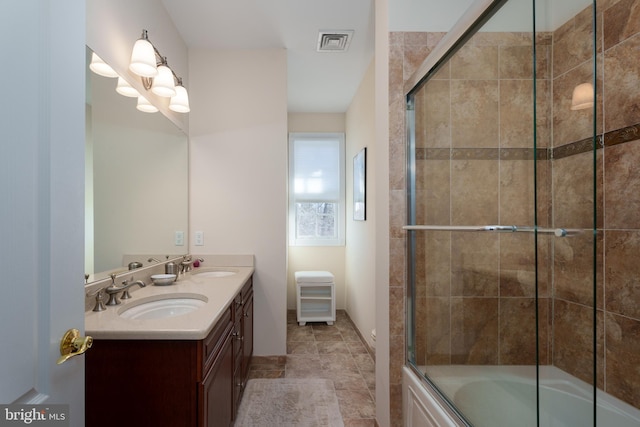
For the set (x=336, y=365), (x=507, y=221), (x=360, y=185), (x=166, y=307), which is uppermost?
(x=360, y=185)

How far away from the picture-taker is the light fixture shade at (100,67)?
156 centimetres

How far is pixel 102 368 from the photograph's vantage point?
1.23m

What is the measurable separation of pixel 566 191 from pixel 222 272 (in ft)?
7.96

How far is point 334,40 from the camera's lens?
9.03ft

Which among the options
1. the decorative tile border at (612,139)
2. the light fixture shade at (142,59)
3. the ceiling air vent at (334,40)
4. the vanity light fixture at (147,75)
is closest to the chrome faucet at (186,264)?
the vanity light fixture at (147,75)

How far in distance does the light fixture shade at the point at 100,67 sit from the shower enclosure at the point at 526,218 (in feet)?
5.24

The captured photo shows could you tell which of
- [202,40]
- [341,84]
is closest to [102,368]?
[202,40]

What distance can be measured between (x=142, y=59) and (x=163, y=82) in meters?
0.27

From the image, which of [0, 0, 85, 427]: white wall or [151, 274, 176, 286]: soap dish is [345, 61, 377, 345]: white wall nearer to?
[151, 274, 176, 286]: soap dish

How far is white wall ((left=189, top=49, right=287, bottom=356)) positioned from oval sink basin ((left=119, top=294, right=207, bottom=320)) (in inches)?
41.7

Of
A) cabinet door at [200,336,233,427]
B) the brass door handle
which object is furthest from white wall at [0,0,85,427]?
cabinet door at [200,336,233,427]

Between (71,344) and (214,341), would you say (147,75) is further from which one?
(71,344)

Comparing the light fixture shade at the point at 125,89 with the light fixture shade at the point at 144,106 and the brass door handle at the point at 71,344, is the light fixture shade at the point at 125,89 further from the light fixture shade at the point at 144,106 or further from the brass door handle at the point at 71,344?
the brass door handle at the point at 71,344

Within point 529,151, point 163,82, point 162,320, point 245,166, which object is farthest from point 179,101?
point 529,151
